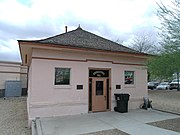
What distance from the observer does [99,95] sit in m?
12.6

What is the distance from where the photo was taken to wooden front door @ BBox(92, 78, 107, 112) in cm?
1240

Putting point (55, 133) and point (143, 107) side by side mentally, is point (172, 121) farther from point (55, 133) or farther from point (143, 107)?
point (55, 133)

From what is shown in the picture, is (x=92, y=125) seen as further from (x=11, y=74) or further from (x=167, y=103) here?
(x=11, y=74)

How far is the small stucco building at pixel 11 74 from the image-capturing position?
26062 millimetres

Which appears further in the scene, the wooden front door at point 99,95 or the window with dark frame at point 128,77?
the window with dark frame at point 128,77

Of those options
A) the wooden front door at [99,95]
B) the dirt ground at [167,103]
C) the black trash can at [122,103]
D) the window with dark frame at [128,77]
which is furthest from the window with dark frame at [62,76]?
the dirt ground at [167,103]

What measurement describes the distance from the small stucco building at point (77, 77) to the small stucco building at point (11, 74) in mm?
15673

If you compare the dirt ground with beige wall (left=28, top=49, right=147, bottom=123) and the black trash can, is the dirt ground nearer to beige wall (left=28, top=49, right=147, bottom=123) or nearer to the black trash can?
beige wall (left=28, top=49, right=147, bottom=123)

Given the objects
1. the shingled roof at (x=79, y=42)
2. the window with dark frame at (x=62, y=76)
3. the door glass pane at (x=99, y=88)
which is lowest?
the door glass pane at (x=99, y=88)

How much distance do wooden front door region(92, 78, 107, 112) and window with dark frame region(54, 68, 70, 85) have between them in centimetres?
180

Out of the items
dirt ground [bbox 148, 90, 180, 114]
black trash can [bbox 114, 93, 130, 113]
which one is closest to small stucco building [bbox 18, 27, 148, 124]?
black trash can [bbox 114, 93, 130, 113]

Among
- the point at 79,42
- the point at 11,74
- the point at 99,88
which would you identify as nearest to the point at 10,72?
the point at 11,74

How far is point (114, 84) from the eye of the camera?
1301cm

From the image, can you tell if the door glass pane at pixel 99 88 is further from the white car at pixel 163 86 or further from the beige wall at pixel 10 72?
the white car at pixel 163 86
